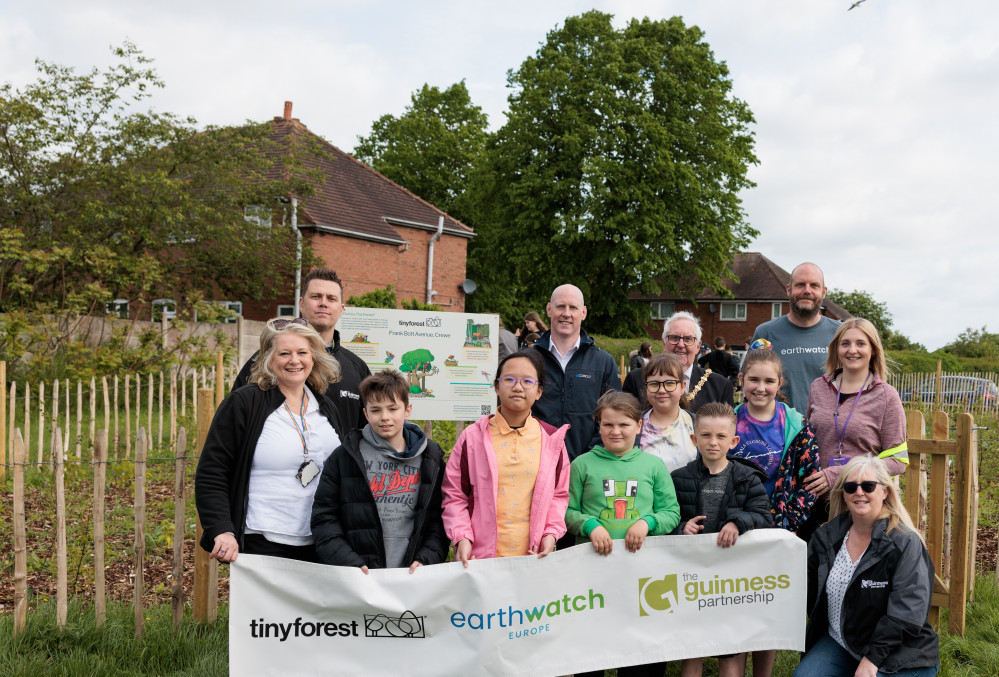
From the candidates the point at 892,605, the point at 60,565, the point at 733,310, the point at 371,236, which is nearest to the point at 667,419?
the point at 892,605

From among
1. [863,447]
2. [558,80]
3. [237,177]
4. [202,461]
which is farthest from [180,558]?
[558,80]

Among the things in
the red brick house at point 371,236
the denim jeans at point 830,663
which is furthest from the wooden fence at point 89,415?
the red brick house at point 371,236

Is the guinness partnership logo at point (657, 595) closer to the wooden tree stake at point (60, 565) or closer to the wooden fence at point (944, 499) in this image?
the wooden fence at point (944, 499)

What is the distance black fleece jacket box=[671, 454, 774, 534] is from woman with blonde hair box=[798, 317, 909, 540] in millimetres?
353

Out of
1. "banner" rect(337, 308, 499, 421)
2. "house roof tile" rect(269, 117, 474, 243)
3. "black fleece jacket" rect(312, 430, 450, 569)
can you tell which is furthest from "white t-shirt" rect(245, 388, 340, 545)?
"house roof tile" rect(269, 117, 474, 243)

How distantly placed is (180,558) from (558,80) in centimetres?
3023

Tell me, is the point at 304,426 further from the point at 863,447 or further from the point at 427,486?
the point at 863,447

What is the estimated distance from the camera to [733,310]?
55562 mm

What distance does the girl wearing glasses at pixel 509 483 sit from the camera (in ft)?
12.9

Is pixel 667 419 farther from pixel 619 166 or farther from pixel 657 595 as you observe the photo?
pixel 619 166

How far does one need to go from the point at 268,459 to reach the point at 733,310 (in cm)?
5474

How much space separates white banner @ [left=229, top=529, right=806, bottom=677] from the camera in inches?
152

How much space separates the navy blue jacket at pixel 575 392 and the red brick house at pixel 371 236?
72.0ft

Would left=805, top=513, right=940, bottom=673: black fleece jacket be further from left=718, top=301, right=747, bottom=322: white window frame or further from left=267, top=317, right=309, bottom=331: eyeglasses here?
left=718, top=301, right=747, bottom=322: white window frame
